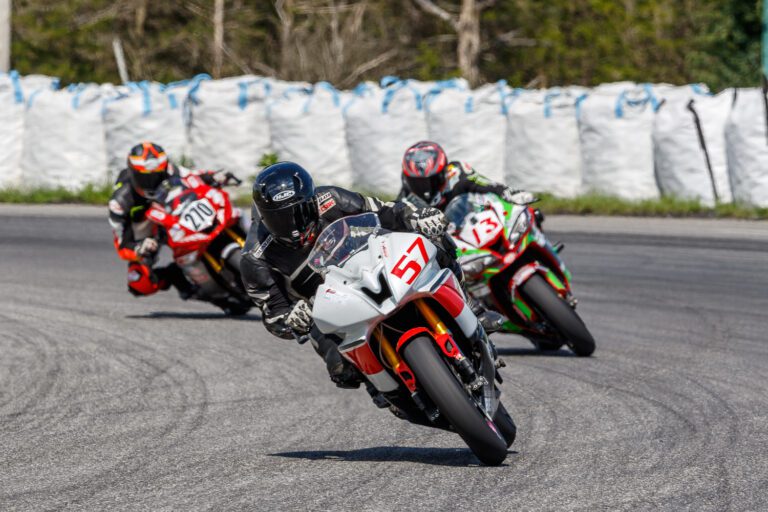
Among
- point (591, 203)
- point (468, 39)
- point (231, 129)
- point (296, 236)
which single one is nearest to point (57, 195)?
point (231, 129)

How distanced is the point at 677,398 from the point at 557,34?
97.1 ft

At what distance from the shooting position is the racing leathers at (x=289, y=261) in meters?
6.22

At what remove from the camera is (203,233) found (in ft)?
36.3

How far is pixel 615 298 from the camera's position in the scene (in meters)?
12.0

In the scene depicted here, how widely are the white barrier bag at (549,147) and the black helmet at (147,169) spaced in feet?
23.0

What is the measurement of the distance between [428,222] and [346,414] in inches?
63.9

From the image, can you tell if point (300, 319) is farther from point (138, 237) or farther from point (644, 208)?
point (644, 208)

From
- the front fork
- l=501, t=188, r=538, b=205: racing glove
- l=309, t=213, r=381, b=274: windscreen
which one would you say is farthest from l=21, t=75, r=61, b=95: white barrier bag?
the front fork

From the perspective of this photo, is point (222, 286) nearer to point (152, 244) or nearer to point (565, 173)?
point (152, 244)

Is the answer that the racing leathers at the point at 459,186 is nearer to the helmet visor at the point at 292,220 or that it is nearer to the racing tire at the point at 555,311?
the racing tire at the point at 555,311

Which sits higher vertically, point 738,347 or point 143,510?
point 143,510

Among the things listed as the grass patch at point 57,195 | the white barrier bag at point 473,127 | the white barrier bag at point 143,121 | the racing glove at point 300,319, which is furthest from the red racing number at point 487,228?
the grass patch at point 57,195

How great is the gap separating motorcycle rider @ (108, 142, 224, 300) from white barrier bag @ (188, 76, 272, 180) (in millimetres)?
7326

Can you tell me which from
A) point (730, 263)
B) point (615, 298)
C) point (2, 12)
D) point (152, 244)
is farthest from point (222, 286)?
point (2, 12)
